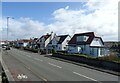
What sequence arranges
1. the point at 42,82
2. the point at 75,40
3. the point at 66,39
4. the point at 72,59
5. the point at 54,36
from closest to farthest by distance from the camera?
1. the point at 42,82
2. the point at 72,59
3. the point at 75,40
4. the point at 66,39
5. the point at 54,36

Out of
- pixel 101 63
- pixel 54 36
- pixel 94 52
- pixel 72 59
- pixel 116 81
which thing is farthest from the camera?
pixel 54 36

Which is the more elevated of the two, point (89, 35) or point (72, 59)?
point (89, 35)

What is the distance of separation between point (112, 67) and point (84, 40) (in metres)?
38.3

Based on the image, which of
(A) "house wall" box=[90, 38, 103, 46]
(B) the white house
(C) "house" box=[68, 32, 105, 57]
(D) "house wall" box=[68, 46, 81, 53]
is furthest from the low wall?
(B) the white house

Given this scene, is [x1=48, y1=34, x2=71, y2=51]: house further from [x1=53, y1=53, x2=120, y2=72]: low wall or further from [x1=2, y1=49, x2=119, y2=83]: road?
[x1=2, y1=49, x2=119, y2=83]: road

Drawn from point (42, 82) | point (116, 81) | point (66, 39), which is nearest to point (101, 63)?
point (116, 81)

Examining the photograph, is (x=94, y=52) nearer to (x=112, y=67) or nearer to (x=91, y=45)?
(x=91, y=45)

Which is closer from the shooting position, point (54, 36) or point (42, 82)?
point (42, 82)

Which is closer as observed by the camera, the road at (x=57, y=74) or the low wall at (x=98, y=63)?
the road at (x=57, y=74)

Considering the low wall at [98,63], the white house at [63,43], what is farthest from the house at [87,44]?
the low wall at [98,63]

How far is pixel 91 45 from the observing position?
6084 cm

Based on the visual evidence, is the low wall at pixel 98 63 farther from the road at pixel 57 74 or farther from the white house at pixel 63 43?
the white house at pixel 63 43

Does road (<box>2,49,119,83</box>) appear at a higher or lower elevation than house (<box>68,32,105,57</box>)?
lower

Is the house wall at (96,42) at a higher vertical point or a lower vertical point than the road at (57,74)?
higher
